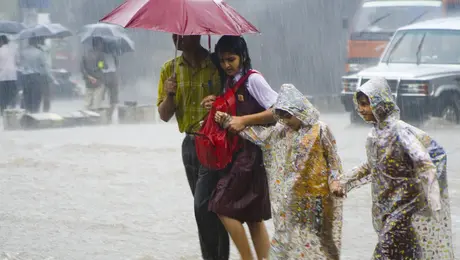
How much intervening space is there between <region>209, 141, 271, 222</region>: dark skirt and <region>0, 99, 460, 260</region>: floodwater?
1.31 m

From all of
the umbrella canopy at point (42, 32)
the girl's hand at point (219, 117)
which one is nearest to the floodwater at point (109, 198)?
the girl's hand at point (219, 117)

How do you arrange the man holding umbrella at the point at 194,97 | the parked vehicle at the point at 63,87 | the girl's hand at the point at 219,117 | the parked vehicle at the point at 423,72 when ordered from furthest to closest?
the parked vehicle at the point at 63,87
the parked vehicle at the point at 423,72
the man holding umbrella at the point at 194,97
the girl's hand at the point at 219,117

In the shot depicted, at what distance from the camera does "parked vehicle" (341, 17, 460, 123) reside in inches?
609

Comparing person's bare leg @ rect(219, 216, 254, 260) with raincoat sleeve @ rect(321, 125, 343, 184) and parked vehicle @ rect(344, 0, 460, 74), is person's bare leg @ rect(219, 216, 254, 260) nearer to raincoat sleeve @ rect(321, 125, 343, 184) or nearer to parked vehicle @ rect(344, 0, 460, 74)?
raincoat sleeve @ rect(321, 125, 343, 184)

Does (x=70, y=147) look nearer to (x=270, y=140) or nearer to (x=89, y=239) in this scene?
(x=89, y=239)

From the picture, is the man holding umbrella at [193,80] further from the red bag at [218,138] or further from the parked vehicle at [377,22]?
the parked vehicle at [377,22]

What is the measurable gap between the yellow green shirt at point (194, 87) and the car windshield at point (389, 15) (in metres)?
13.6

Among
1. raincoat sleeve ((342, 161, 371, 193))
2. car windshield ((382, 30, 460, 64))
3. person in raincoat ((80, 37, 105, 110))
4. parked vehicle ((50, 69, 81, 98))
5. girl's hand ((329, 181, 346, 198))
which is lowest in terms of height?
parked vehicle ((50, 69, 81, 98))

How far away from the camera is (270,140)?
18.6 ft

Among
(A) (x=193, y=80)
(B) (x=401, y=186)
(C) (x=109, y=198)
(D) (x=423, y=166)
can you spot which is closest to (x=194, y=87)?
(A) (x=193, y=80)

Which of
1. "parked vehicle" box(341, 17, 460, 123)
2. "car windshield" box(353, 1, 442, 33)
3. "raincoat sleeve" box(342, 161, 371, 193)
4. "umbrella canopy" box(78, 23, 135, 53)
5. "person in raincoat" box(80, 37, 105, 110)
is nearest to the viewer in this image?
"raincoat sleeve" box(342, 161, 371, 193)

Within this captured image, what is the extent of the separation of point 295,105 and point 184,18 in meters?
0.78

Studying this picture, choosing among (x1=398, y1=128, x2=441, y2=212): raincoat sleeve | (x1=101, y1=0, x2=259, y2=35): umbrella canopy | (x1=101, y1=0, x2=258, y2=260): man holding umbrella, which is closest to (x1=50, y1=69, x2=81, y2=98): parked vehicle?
(x1=101, y1=0, x2=258, y2=260): man holding umbrella

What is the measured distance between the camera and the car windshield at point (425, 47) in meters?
16.2
